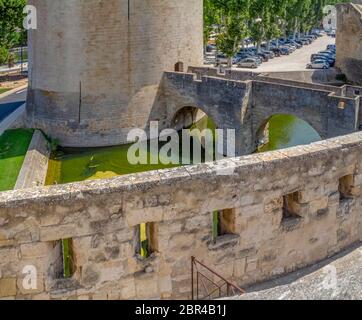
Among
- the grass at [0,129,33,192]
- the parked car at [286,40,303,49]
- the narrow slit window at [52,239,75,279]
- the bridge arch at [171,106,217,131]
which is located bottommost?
the grass at [0,129,33,192]

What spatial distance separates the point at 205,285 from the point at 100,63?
1673cm

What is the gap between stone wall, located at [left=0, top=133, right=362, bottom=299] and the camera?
5113 millimetres

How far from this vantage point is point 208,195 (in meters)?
5.61

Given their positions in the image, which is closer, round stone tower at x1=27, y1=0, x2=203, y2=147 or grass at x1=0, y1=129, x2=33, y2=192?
grass at x1=0, y1=129, x2=33, y2=192

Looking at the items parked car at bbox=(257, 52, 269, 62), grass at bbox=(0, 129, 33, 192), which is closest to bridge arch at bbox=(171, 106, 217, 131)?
grass at bbox=(0, 129, 33, 192)

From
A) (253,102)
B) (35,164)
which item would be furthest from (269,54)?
(35,164)

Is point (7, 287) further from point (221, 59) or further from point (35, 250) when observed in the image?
point (221, 59)

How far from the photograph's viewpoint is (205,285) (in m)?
5.85

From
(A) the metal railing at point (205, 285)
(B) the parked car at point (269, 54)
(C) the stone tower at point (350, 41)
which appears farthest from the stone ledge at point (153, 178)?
(B) the parked car at point (269, 54)

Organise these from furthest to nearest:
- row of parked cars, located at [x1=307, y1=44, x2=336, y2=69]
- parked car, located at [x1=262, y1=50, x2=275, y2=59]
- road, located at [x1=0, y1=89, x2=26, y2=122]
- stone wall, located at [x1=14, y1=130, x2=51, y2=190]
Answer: parked car, located at [x1=262, y1=50, x2=275, y2=59], row of parked cars, located at [x1=307, y1=44, x2=336, y2=69], road, located at [x1=0, y1=89, x2=26, y2=122], stone wall, located at [x1=14, y1=130, x2=51, y2=190]

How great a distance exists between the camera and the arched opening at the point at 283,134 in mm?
21066

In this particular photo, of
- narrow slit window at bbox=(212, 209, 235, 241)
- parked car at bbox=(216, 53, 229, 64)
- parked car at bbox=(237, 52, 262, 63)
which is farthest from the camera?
parked car at bbox=(237, 52, 262, 63)

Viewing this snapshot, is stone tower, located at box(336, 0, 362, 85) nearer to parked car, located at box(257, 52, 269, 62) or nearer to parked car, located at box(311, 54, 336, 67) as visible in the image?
parked car, located at box(311, 54, 336, 67)

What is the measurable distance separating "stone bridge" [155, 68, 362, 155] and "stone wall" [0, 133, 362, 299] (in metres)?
10.5
